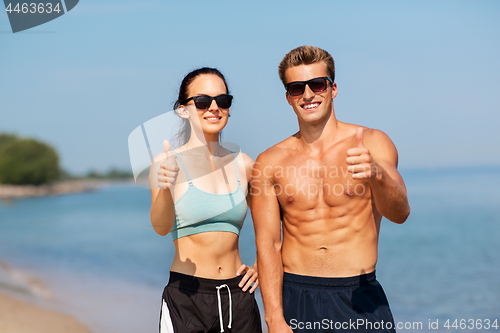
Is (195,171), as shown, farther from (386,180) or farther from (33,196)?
(33,196)

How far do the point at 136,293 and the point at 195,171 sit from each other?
8.29 metres

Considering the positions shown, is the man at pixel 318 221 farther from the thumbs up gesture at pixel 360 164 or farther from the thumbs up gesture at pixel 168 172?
the thumbs up gesture at pixel 168 172

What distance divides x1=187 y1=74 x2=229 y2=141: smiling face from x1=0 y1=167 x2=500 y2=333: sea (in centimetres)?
539

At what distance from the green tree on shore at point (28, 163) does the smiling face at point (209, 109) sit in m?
60.5

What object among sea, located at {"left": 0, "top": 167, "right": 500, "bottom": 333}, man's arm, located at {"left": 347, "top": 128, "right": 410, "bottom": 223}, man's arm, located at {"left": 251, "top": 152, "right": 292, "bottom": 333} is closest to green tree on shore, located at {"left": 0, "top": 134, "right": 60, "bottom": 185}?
sea, located at {"left": 0, "top": 167, "right": 500, "bottom": 333}

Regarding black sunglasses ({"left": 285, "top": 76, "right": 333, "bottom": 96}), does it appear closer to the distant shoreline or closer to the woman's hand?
the woman's hand

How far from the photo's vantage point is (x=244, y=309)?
2979mm

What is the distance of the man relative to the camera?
9.29 feet

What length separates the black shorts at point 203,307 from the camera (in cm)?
288

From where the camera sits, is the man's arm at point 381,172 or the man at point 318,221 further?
the man at point 318,221

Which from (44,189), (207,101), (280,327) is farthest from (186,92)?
(44,189)

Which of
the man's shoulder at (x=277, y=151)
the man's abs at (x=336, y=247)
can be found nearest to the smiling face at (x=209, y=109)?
the man's shoulder at (x=277, y=151)

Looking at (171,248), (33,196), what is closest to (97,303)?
(171,248)

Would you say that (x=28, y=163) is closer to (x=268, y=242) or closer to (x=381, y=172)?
(x=268, y=242)
